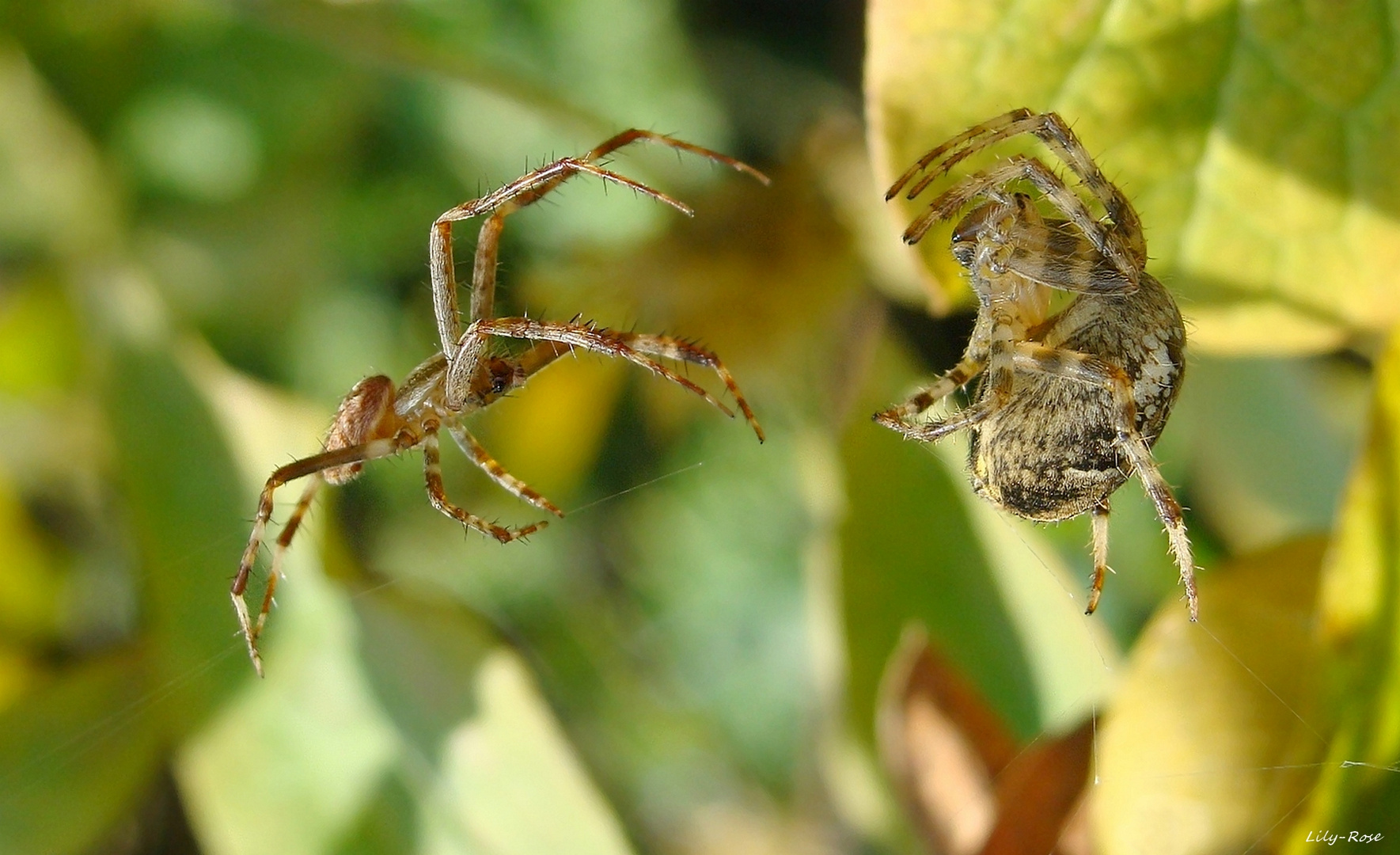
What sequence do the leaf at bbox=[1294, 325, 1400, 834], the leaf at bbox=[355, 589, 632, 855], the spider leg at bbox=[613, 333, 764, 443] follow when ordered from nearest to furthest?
the leaf at bbox=[1294, 325, 1400, 834] < the spider leg at bbox=[613, 333, 764, 443] < the leaf at bbox=[355, 589, 632, 855]

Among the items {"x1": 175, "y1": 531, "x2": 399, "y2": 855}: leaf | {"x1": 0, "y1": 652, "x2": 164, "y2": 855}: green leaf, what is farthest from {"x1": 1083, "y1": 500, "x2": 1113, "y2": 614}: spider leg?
{"x1": 0, "y1": 652, "x2": 164, "y2": 855}: green leaf

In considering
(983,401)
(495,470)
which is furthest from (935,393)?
(495,470)

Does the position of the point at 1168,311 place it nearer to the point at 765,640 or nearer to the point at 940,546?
the point at 940,546

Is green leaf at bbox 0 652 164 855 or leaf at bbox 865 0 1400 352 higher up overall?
green leaf at bbox 0 652 164 855

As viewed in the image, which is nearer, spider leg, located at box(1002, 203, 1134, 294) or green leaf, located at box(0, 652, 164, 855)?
spider leg, located at box(1002, 203, 1134, 294)

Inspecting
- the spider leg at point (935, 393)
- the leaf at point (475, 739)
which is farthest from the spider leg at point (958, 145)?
the leaf at point (475, 739)

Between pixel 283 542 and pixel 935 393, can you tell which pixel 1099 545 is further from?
pixel 283 542

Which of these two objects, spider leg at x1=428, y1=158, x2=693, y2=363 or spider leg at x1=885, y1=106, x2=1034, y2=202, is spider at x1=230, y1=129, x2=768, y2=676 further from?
spider leg at x1=885, y1=106, x2=1034, y2=202

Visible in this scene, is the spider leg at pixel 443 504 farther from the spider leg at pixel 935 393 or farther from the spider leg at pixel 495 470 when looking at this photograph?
the spider leg at pixel 935 393
